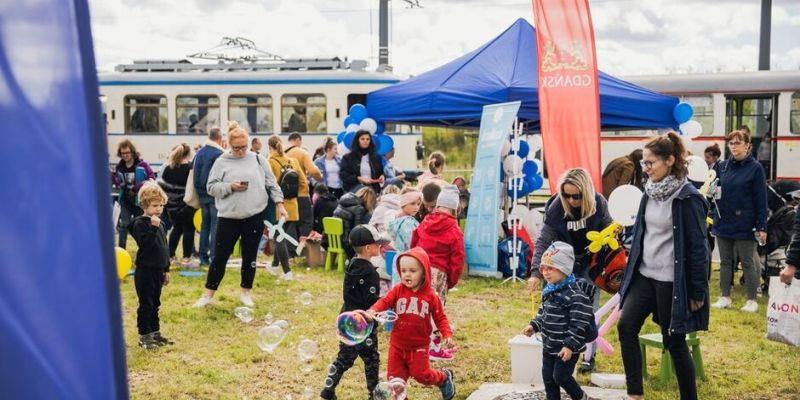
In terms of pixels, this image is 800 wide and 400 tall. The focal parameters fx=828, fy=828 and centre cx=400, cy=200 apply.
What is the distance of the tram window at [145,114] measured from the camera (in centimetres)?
1952

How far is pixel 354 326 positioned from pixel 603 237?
1.80 meters

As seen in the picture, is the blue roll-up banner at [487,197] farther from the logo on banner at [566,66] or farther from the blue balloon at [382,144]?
the blue balloon at [382,144]

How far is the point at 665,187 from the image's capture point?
4.71 meters

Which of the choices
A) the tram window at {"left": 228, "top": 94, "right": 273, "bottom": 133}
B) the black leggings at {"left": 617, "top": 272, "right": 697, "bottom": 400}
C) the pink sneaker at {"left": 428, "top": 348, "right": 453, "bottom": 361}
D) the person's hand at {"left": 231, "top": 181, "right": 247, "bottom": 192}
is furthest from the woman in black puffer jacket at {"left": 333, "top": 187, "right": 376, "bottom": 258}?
the tram window at {"left": 228, "top": 94, "right": 273, "bottom": 133}

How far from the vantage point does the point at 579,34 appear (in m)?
8.33

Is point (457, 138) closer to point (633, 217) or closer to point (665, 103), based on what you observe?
point (665, 103)

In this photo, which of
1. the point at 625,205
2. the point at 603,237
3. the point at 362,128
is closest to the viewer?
the point at 603,237

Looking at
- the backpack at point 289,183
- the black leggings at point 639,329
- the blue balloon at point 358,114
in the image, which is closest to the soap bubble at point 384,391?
the black leggings at point 639,329

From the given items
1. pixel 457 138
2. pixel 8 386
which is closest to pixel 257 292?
pixel 8 386

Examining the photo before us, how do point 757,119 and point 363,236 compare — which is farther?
point 757,119

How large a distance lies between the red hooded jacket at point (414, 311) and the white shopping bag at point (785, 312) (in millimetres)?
2506

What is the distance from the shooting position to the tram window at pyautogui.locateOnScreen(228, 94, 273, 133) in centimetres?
1897

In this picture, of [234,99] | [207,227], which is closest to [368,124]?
[207,227]

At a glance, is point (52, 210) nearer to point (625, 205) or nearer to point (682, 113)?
point (625, 205)
